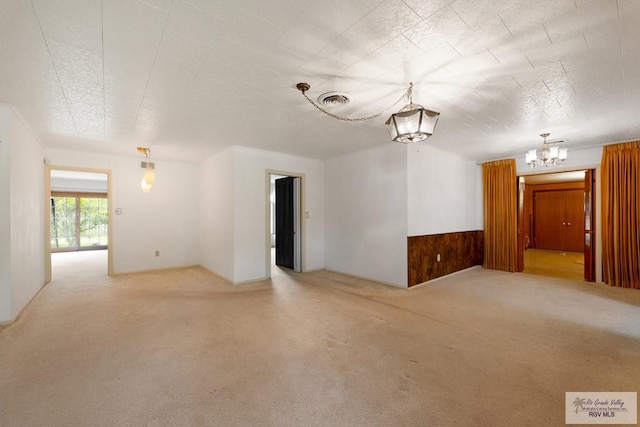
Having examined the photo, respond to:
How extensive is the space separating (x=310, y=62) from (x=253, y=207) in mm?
3270

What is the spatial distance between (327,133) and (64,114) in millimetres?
3336

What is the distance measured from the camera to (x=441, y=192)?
5.27 metres

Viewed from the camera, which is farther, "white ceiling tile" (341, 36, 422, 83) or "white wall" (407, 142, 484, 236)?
"white wall" (407, 142, 484, 236)

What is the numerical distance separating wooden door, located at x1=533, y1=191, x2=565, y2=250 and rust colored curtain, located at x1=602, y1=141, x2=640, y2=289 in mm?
5254

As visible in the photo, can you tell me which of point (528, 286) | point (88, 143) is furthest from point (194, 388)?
point (528, 286)

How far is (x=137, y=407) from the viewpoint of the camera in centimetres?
174

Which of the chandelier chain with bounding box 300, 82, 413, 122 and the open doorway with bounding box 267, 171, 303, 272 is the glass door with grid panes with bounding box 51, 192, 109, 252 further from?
the chandelier chain with bounding box 300, 82, 413, 122

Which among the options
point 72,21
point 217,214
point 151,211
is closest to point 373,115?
point 72,21

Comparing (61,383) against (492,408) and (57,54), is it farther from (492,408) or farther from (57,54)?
(492,408)

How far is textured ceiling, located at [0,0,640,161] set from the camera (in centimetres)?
162

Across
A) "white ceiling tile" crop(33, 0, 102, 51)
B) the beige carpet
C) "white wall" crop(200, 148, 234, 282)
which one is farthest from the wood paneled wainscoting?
"white ceiling tile" crop(33, 0, 102, 51)

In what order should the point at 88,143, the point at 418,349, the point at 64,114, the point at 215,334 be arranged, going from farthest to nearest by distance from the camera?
the point at 88,143 < the point at 64,114 < the point at 215,334 < the point at 418,349

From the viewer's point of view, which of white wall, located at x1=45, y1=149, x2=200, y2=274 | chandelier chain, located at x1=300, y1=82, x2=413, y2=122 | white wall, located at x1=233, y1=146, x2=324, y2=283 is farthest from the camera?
white wall, located at x1=45, y1=149, x2=200, y2=274

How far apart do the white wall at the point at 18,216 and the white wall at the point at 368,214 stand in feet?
15.5
